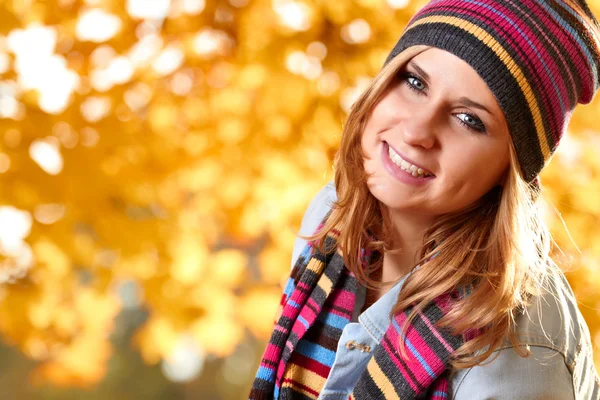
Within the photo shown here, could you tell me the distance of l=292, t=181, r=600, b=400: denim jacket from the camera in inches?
54.1

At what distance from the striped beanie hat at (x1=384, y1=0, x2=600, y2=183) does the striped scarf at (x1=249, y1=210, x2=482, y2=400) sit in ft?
1.44

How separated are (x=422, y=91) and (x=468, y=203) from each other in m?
0.28

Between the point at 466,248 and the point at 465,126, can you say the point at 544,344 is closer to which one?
the point at 466,248

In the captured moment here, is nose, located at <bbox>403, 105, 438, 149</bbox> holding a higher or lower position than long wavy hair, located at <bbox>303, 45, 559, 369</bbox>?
higher

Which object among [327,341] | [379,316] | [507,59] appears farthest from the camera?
[327,341]

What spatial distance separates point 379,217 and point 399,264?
14cm

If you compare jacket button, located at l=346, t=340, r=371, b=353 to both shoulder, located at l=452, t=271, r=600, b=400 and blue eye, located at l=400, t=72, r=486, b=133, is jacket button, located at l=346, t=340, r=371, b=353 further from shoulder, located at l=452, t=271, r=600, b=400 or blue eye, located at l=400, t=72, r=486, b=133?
blue eye, located at l=400, t=72, r=486, b=133

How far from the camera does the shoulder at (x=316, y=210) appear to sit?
6.48 feet

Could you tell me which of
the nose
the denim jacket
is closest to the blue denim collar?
the denim jacket

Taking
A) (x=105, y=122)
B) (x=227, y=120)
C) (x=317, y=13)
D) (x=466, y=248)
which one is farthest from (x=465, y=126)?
(x=105, y=122)

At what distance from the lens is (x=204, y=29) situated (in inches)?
77.5

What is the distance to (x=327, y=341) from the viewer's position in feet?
5.62

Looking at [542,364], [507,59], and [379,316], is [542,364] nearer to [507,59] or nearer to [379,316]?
[379,316]

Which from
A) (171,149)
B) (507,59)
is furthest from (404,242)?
(171,149)
